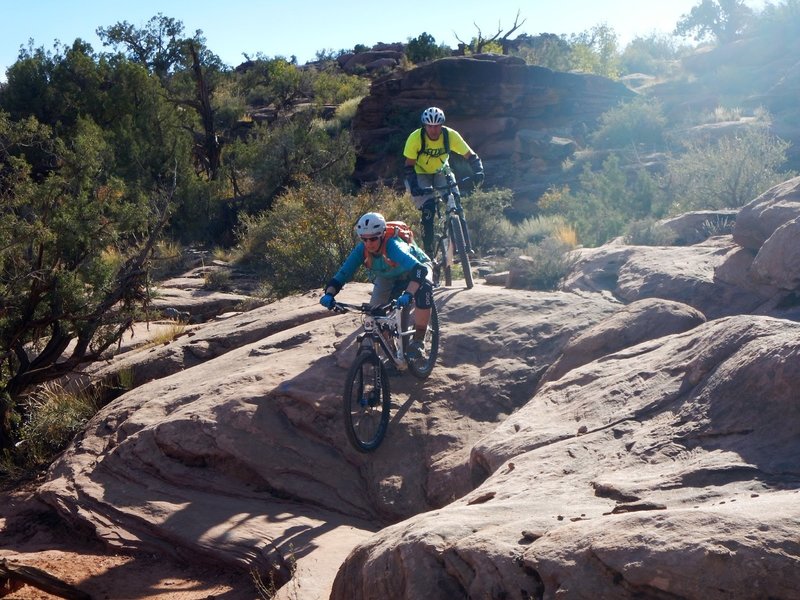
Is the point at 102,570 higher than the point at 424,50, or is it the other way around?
the point at 424,50

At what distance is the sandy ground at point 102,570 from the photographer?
6.93m

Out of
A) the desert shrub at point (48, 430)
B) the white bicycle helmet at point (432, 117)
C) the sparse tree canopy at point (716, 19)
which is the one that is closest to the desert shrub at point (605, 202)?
the white bicycle helmet at point (432, 117)

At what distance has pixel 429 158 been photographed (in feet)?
35.9

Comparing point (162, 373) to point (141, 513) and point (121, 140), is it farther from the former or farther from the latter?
point (121, 140)

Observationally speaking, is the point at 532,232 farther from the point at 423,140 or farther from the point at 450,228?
the point at 423,140

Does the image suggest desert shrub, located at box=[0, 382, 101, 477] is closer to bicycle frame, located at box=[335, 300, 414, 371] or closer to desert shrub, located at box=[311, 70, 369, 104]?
bicycle frame, located at box=[335, 300, 414, 371]

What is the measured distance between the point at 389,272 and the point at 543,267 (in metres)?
3.53

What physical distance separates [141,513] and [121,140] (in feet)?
56.0

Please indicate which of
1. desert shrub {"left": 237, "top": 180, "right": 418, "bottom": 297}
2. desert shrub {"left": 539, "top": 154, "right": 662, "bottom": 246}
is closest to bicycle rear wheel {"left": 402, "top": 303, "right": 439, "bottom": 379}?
desert shrub {"left": 237, "top": 180, "right": 418, "bottom": 297}

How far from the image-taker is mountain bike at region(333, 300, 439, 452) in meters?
7.41

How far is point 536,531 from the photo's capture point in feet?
14.0

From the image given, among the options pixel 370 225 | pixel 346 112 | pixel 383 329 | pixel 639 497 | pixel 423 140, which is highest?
pixel 346 112

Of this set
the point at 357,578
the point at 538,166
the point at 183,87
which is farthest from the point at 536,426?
the point at 183,87

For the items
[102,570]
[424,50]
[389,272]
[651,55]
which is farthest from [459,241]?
[651,55]
